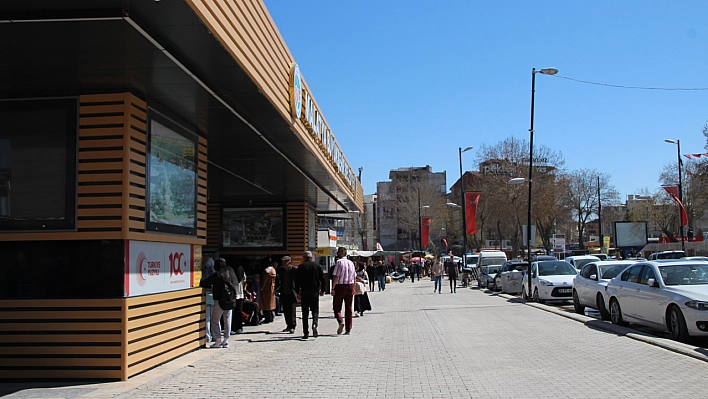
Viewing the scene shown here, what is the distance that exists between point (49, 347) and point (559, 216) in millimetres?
53017

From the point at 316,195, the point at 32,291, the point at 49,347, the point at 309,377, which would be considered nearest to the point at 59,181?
the point at 32,291

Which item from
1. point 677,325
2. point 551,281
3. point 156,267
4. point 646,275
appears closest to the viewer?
point 156,267

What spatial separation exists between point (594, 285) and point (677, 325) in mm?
4942

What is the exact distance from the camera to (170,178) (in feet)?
33.7

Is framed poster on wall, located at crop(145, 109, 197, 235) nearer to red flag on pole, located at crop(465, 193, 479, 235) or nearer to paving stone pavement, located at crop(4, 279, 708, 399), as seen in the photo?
paving stone pavement, located at crop(4, 279, 708, 399)

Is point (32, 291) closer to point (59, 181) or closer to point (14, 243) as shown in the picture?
point (14, 243)

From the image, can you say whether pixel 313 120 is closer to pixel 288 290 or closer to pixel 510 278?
pixel 288 290

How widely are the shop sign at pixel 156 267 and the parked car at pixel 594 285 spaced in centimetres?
980

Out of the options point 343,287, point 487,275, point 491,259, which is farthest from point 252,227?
point 491,259

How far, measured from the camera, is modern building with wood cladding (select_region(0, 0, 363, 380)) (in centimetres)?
687

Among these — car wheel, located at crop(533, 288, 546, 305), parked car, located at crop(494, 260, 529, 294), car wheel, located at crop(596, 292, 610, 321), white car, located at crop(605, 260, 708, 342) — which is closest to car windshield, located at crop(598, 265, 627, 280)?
car wheel, located at crop(596, 292, 610, 321)

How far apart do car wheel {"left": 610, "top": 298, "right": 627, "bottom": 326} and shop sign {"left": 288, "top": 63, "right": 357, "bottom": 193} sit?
24.2ft

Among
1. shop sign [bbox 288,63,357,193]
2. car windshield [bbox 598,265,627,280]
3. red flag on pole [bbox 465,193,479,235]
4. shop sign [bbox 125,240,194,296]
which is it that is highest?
shop sign [bbox 288,63,357,193]

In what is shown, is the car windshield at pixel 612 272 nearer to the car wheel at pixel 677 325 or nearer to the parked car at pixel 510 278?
the car wheel at pixel 677 325
